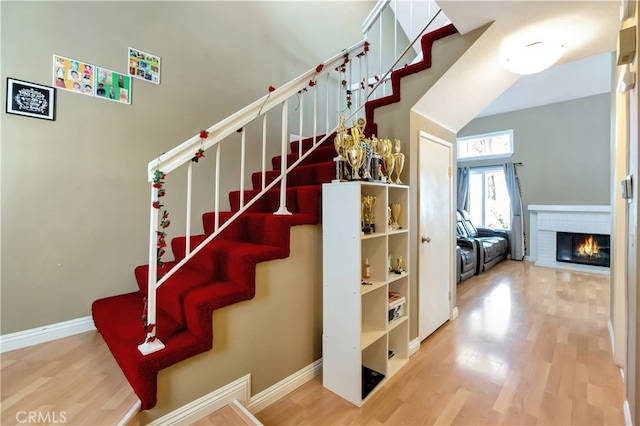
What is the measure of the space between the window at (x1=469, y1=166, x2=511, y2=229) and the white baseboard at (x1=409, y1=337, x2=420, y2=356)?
499 centimetres

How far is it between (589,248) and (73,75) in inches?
299

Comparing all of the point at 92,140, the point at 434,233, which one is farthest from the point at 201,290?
the point at 434,233

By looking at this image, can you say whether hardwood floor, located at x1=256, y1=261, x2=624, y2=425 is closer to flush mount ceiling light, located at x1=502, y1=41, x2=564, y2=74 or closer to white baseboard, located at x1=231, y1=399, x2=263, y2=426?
white baseboard, located at x1=231, y1=399, x2=263, y2=426

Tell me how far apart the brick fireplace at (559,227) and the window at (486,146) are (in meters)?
1.40

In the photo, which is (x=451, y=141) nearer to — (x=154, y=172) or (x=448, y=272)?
(x=448, y=272)

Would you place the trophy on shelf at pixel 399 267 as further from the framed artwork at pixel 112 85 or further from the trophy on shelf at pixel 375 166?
the framed artwork at pixel 112 85

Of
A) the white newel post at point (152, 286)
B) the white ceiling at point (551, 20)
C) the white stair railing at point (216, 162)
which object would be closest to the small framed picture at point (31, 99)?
the white stair railing at point (216, 162)

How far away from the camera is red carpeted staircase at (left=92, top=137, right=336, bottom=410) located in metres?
1.25

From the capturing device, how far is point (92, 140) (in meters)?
2.04

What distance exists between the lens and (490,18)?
175 centimetres

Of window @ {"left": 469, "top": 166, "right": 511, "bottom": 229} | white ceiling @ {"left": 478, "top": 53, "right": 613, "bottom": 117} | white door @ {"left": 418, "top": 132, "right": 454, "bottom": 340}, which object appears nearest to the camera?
white door @ {"left": 418, "top": 132, "right": 454, "bottom": 340}

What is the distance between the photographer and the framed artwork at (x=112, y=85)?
206 centimetres
